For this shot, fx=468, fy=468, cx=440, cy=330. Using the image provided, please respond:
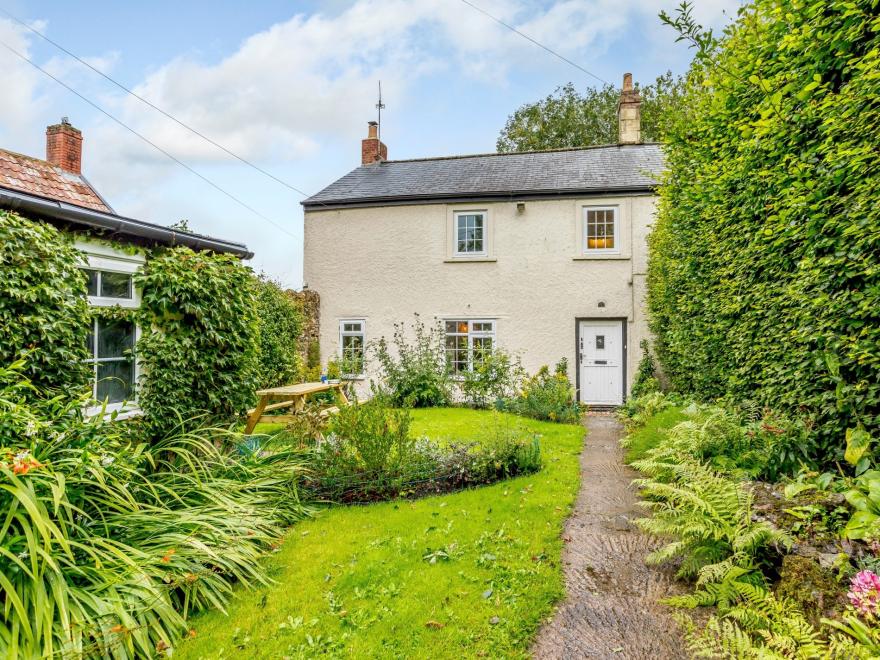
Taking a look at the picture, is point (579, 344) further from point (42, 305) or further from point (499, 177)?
point (42, 305)

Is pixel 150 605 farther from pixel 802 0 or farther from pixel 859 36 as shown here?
pixel 802 0

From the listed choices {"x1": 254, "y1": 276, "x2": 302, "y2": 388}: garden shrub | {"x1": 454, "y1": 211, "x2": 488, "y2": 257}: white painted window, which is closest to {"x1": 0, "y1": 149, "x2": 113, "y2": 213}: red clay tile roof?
{"x1": 254, "y1": 276, "x2": 302, "y2": 388}: garden shrub

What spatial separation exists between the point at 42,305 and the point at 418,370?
8655mm

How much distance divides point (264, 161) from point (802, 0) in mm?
14067

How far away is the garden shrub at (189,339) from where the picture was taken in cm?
593

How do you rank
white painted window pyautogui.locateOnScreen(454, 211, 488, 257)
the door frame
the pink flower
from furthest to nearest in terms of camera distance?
1. white painted window pyautogui.locateOnScreen(454, 211, 488, 257)
2. the door frame
3. the pink flower

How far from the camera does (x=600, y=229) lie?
12.6 metres

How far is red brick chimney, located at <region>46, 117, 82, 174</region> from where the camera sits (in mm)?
13803

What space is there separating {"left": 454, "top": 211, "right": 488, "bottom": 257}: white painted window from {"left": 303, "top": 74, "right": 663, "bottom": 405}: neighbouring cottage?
3cm

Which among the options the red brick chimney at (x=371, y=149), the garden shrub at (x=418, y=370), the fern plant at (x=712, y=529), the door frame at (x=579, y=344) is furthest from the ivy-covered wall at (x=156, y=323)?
the red brick chimney at (x=371, y=149)

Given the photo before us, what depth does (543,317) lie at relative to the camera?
12.7m

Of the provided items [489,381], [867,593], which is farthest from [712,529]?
[489,381]

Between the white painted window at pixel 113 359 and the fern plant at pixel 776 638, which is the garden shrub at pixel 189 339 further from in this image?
the fern plant at pixel 776 638

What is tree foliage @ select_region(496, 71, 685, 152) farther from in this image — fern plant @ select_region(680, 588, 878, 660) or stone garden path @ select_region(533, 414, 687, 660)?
fern plant @ select_region(680, 588, 878, 660)
